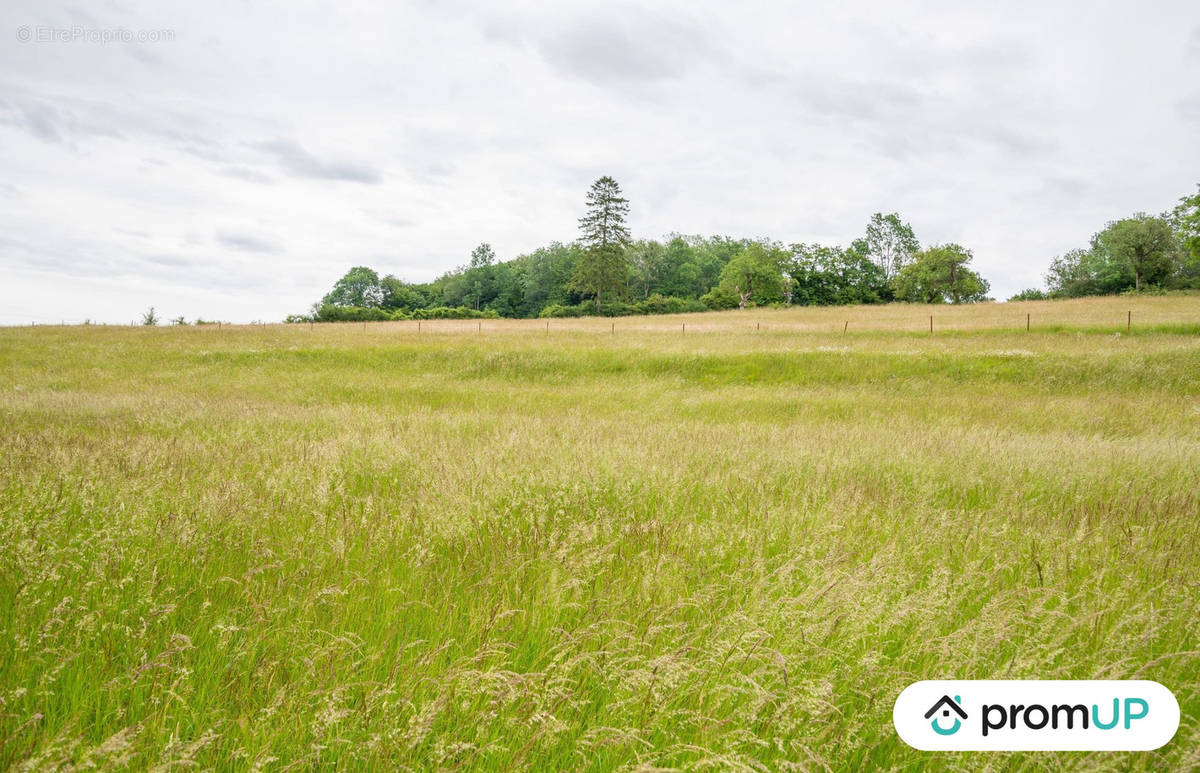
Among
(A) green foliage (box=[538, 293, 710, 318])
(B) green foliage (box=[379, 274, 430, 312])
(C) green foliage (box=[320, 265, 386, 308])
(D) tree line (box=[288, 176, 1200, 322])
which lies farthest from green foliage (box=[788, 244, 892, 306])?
(C) green foliage (box=[320, 265, 386, 308])

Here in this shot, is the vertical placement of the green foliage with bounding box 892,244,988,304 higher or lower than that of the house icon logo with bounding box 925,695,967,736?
higher

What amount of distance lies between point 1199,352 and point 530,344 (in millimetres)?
27818

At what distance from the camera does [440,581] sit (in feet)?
10.8

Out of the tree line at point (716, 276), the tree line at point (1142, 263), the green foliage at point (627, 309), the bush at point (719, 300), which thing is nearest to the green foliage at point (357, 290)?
the tree line at point (716, 276)

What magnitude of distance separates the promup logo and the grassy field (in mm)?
81

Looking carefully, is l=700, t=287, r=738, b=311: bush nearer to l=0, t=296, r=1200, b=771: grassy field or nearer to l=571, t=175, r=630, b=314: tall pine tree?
l=571, t=175, r=630, b=314: tall pine tree

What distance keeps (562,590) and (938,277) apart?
93.3 meters

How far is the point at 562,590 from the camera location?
3.26 metres

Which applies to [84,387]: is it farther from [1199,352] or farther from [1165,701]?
[1199,352]

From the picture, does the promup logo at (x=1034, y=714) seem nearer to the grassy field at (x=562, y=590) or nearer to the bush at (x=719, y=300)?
the grassy field at (x=562, y=590)

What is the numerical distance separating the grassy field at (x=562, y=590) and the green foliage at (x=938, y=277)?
84.0m

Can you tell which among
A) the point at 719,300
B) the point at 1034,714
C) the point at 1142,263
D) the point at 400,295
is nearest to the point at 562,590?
the point at 1034,714

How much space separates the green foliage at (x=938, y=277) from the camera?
81.4 meters

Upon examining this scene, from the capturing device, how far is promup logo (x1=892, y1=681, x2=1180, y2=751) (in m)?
2.24
